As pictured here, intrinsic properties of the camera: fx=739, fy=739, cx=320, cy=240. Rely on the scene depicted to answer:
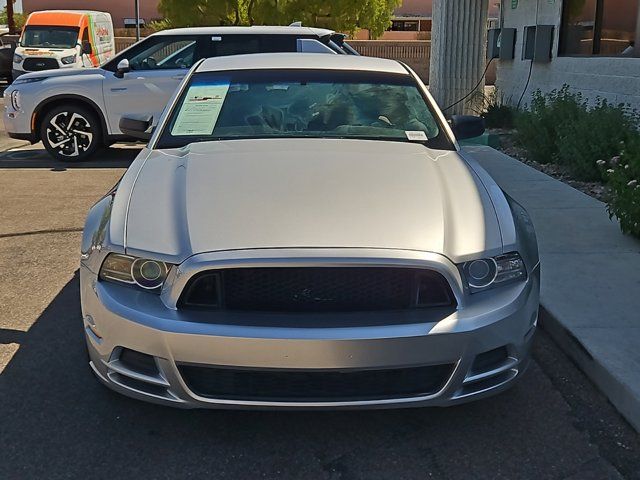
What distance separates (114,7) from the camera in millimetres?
43688

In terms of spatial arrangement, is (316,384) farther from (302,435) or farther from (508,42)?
(508,42)

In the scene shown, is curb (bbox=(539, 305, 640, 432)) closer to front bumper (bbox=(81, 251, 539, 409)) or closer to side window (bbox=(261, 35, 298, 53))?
front bumper (bbox=(81, 251, 539, 409))

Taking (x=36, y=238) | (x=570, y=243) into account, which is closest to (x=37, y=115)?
(x=36, y=238)

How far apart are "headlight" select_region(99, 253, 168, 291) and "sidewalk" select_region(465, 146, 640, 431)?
219 cm

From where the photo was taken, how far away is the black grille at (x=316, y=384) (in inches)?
116

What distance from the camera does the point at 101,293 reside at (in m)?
3.07

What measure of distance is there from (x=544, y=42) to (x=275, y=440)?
32.6ft

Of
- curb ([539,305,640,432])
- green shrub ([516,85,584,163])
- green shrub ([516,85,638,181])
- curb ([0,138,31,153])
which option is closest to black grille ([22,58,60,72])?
curb ([0,138,31,153])

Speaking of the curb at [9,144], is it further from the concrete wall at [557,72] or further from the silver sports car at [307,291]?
the silver sports car at [307,291]

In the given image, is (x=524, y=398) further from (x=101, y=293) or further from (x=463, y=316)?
(x=101, y=293)

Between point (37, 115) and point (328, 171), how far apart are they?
7792 millimetres

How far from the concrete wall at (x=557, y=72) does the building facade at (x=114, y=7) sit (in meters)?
33.6

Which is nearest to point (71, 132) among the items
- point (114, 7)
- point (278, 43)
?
point (278, 43)

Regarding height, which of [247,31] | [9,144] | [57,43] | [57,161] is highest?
[247,31]
